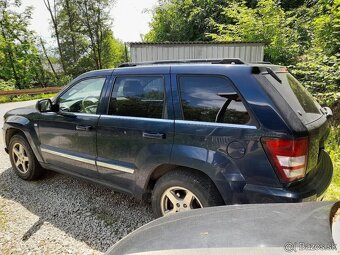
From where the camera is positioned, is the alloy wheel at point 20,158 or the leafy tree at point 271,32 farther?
the leafy tree at point 271,32

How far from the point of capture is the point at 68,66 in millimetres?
30984

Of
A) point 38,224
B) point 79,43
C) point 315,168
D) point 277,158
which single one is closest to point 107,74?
point 38,224

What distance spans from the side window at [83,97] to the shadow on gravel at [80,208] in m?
1.22

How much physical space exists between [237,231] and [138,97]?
1900mm

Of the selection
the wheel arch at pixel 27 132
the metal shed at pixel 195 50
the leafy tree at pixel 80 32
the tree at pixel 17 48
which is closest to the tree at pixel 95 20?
the leafy tree at pixel 80 32

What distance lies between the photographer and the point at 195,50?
8688mm

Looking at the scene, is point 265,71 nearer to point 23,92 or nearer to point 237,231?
point 237,231

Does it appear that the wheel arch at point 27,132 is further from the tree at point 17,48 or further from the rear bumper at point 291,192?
the tree at point 17,48

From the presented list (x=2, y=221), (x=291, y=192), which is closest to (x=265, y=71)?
(x=291, y=192)

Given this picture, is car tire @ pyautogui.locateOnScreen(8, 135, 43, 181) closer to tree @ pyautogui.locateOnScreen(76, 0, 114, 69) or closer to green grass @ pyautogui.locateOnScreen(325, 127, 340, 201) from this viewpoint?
green grass @ pyautogui.locateOnScreen(325, 127, 340, 201)

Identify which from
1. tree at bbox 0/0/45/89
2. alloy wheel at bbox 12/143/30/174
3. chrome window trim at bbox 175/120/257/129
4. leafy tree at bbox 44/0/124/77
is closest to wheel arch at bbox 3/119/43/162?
alloy wheel at bbox 12/143/30/174

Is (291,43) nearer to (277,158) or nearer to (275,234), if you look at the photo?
(277,158)

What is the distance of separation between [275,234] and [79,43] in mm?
32900

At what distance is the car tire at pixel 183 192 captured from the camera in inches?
96.3
